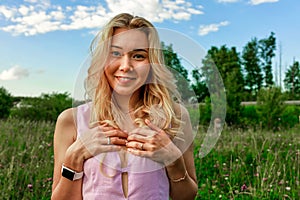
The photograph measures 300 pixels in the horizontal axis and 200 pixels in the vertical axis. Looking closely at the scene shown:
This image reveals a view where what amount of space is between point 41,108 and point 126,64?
8216 mm

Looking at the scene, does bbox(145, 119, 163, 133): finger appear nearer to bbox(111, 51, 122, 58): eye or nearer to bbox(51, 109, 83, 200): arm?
bbox(111, 51, 122, 58): eye

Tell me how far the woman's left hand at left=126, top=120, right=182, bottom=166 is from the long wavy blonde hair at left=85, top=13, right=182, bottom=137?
54 millimetres

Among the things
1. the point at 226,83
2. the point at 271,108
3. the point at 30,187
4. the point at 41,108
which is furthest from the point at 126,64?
the point at 226,83

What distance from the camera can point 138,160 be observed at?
136cm

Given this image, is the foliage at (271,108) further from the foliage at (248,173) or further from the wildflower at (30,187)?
the wildflower at (30,187)

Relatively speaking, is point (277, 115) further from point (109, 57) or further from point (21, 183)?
point (109, 57)

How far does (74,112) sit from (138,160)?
317 mm

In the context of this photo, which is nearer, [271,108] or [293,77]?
[271,108]

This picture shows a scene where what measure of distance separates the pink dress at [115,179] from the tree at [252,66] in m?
27.4

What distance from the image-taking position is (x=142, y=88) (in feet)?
4.63

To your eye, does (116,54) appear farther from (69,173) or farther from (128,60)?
(69,173)

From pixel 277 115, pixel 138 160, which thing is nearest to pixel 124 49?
pixel 138 160

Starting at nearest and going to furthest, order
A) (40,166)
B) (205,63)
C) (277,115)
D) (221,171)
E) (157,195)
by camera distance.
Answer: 1. (205,63)
2. (157,195)
3. (40,166)
4. (221,171)
5. (277,115)

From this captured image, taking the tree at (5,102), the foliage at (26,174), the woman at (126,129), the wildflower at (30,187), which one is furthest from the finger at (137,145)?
the tree at (5,102)
